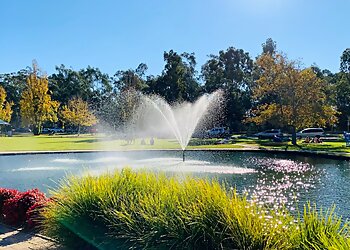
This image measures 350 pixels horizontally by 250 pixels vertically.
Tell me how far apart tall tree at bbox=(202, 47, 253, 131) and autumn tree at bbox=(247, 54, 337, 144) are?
15853mm

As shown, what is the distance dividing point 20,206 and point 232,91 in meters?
46.5

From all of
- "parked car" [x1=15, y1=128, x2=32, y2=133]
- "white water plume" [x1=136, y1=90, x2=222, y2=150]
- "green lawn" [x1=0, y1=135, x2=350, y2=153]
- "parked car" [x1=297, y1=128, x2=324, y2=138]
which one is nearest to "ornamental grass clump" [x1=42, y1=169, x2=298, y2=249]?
"green lawn" [x1=0, y1=135, x2=350, y2=153]

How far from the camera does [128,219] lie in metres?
4.56

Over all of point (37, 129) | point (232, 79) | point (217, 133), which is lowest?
point (217, 133)

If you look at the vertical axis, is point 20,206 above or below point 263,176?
above

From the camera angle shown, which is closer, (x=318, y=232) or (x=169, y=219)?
(x=318, y=232)

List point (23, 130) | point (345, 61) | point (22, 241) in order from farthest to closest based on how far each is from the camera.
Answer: point (23, 130), point (345, 61), point (22, 241)

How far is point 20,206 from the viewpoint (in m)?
7.18

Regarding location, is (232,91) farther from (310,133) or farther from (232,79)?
(310,133)

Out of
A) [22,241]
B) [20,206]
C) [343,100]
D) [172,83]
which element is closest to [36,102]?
[172,83]

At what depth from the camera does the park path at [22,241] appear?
5.68m

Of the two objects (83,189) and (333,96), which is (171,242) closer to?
(83,189)

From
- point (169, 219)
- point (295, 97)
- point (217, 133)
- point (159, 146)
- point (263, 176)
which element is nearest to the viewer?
point (169, 219)

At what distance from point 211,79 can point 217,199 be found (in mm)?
51777
